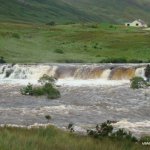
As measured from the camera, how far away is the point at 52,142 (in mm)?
15086

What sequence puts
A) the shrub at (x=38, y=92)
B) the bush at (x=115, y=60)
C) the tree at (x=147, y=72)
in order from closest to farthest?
the shrub at (x=38, y=92)
the tree at (x=147, y=72)
the bush at (x=115, y=60)

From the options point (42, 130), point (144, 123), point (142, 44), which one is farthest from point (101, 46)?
point (42, 130)

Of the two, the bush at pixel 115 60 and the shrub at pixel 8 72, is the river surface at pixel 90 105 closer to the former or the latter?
the shrub at pixel 8 72

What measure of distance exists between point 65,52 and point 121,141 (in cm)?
7252

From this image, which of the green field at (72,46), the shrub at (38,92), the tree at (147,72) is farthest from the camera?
the green field at (72,46)

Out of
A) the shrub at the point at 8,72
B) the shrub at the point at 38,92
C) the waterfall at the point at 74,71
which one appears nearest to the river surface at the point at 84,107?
the shrub at the point at 38,92

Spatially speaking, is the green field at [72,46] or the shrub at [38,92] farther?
the green field at [72,46]

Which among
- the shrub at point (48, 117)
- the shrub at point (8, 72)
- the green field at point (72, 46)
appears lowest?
the shrub at point (48, 117)

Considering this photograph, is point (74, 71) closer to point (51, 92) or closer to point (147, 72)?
point (147, 72)

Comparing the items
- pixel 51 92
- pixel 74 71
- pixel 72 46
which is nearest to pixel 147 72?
pixel 74 71

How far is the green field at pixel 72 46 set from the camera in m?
81.5

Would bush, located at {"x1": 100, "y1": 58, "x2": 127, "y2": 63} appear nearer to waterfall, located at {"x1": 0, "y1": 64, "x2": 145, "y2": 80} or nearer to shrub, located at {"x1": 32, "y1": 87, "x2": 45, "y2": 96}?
waterfall, located at {"x1": 0, "y1": 64, "x2": 145, "y2": 80}

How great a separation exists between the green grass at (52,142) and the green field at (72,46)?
59602 millimetres

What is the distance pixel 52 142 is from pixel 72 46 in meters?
81.9
